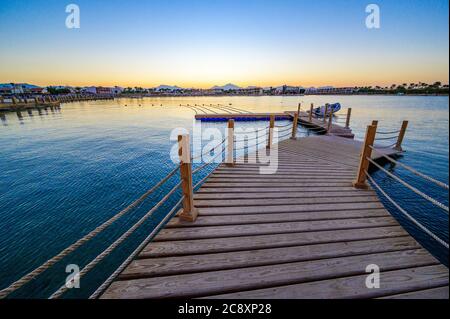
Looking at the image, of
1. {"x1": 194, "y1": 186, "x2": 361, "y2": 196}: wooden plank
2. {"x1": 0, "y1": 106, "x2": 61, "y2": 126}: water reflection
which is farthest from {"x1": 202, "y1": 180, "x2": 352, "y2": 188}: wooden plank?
{"x1": 0, "y1": 106, "x2": 61, "y2": 126}: water reflection

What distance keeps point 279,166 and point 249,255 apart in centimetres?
361

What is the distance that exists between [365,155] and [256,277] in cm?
353

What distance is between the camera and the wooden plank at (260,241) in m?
2.45

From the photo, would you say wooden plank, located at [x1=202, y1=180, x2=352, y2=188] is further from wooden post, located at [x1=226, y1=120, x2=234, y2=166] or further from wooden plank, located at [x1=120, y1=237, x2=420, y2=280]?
wooden plank, located at [x1=120, y1=237, x2=420, y2=280]

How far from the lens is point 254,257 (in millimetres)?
2383

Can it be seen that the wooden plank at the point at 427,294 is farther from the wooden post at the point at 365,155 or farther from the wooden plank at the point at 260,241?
the wooden post at the point at 365,155

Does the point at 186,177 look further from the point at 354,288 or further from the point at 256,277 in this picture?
the point at 354,288

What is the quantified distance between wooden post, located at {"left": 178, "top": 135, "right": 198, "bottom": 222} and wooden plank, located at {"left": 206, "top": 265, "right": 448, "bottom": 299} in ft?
4.28

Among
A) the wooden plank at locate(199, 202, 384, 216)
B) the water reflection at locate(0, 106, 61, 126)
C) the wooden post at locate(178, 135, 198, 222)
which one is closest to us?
the wooden post at locate(178, 135, 198, 222)

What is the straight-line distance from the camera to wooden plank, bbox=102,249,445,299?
194 cm

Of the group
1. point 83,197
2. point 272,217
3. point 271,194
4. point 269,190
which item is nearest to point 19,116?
point 83,197
